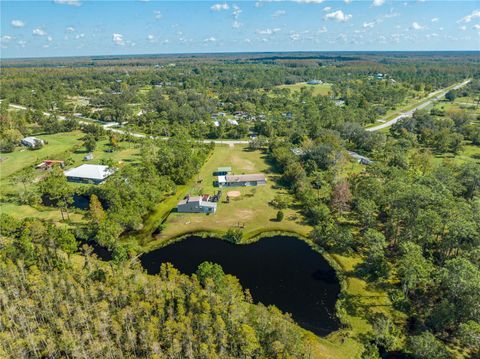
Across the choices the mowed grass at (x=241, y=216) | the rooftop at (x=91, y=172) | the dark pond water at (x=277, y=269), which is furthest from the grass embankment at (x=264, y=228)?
the rooftop at (x=91, y=172)

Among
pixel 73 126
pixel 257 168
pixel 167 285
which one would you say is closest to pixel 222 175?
pixel 257 168

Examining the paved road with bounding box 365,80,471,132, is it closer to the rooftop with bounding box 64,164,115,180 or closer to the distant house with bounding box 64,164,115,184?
the rooftop with bounding box 64,164,115,180

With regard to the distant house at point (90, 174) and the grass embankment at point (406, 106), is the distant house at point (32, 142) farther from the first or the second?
the grass embankment at point (406, 106)

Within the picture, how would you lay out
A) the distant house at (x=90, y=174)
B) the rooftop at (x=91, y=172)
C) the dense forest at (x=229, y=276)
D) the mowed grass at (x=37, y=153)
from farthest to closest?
the mowed grass at (x=37, y=153) → the rooftop at (x=91, y=172) → the distant house at (x=90, y=174) → the dense forest at (x=229, y=276)

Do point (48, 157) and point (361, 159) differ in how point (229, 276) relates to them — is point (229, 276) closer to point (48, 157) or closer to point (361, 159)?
point (361, 159)

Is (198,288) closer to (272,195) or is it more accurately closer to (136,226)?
(136,226)

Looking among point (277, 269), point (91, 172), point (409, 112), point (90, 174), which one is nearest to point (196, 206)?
point (277, 269)
